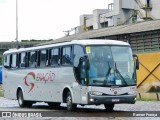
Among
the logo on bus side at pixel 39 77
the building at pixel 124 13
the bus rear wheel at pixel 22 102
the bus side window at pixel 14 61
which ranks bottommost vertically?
the bus rear wheel at pixel 22 102

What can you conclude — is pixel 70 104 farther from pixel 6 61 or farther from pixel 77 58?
pixel 6 61

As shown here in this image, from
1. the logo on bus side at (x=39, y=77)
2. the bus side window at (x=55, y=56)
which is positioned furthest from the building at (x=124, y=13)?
the bus side window at (x=55, y=56)

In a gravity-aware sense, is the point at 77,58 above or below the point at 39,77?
above

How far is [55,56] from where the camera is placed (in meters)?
22.3

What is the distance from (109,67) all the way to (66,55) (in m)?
2.33

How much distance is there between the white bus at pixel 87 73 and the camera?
19.4m

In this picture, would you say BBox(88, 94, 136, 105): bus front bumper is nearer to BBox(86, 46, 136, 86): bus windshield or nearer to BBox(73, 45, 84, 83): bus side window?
BBox(86, 46, 136, 86): bus windshield

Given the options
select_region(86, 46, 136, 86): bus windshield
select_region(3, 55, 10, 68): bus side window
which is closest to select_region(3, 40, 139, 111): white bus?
select_region(86, 46, 136, 86): bus windshield

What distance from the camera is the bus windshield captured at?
19.5 m

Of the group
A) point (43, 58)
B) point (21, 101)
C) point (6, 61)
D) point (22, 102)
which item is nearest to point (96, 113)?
point (43, 58)

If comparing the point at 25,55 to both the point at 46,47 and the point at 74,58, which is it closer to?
the point at 46,47

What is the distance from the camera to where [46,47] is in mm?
23266

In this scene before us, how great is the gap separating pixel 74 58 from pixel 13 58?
7.50 meters

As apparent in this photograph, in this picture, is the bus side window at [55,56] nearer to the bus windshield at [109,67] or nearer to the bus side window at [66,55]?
the bus side window at [66,55]
